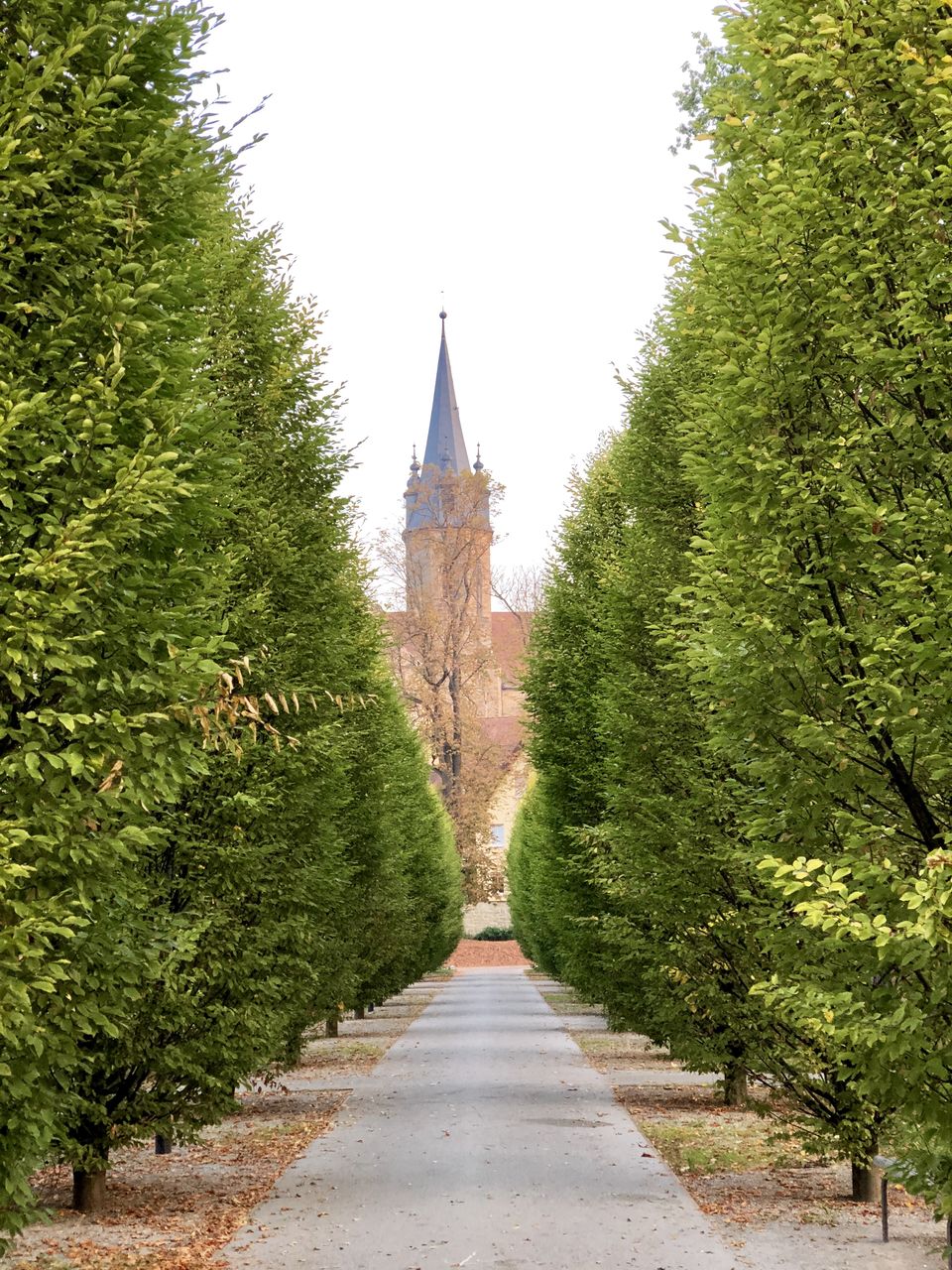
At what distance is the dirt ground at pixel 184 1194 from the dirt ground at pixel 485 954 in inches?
1890

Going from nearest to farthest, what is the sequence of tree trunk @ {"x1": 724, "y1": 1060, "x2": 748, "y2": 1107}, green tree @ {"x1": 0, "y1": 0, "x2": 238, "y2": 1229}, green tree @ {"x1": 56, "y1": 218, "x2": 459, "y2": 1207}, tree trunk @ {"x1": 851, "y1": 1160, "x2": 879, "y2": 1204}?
1. green tree @ {"x1": 0, "y1": 0, "x2": 238, "y2": 1229}
2. green tree @ {"x1": 56, "y1": 218, "x2": 459, "y2": 1207}
3. tree trunk @ {"x1": 851, "y1": 1160, "x2": 879, "y2": 1204}
4. tree trunk @ {"x1": 724, "y1": 1060, "x2": 748, "y2": 1107}

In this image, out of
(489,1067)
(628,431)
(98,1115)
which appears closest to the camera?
(98,1115)

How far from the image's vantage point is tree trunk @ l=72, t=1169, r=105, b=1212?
10992 mm

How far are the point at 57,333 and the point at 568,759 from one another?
2013cm

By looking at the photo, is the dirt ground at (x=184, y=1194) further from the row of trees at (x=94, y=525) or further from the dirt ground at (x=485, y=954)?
the dirt ground at (x=485, y=954)

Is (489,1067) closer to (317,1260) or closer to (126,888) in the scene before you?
(317,1260)

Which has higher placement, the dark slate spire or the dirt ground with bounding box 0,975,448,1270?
the dark slate spire

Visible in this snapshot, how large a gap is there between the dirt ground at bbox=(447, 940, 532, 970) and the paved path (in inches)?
1864

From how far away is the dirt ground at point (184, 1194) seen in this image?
30.7ft

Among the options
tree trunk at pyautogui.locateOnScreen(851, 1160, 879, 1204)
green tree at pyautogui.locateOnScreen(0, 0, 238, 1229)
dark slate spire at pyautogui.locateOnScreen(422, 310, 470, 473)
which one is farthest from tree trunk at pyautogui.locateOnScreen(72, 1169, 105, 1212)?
dark slate spire at pyautogui.locateOnScreen(422, 310, 470, 473)

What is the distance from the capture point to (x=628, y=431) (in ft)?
59.0

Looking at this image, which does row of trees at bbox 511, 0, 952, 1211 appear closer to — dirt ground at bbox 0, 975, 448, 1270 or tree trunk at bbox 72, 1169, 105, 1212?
dirt ground at bbox 0, 975, 448, 1270

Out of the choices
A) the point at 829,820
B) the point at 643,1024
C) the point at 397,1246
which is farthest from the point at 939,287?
the point at 643,1024

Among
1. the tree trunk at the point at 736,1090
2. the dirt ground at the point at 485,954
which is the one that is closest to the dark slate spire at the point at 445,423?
the dirt ground at the point at 485,954
